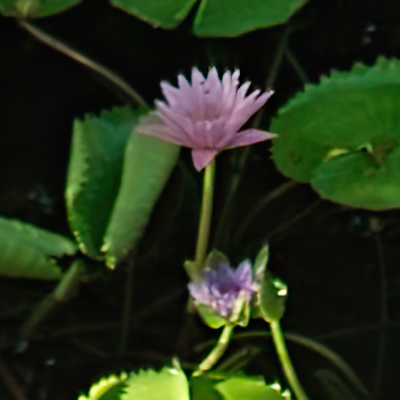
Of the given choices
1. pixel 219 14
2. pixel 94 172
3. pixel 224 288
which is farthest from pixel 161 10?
pixel 224 288

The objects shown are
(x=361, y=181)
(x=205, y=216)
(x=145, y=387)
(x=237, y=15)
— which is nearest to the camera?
(x=145, y=387)

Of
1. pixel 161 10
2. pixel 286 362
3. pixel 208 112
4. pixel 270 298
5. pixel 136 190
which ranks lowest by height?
pixel 286 362

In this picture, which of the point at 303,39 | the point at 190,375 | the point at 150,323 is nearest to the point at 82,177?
the point at 150,323

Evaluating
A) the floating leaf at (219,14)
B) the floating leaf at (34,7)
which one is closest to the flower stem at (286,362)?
the floating leaf at (219,14)

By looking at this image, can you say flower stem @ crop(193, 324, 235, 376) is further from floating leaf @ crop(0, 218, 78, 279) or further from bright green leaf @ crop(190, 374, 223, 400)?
floating leaf @ crop(0, 218, 78, 279)

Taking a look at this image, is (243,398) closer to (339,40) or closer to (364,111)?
(364,111)

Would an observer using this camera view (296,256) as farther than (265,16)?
No

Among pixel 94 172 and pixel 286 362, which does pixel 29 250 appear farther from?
pixel 286 362

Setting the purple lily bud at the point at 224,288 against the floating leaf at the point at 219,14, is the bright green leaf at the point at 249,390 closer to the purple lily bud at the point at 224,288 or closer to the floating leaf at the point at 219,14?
the purple lily bud at the point at 224,288
